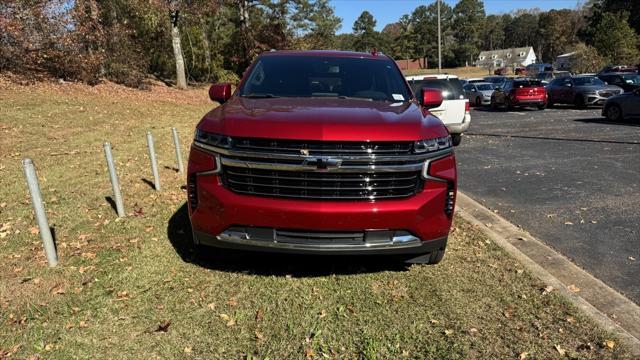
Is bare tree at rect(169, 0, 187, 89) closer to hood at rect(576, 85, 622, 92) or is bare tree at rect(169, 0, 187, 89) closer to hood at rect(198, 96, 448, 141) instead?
hood at rect(576, 85, 622, 92)

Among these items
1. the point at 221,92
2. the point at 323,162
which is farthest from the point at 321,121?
the point at 221,92

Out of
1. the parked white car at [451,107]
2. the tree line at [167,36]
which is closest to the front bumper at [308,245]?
the parked white car at [451,107]

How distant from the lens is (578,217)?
5.77 metres

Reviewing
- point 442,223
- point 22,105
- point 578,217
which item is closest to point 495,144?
point 578,217

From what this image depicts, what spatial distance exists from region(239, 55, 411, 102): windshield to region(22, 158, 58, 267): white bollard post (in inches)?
73.2

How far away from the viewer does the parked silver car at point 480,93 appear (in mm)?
25078

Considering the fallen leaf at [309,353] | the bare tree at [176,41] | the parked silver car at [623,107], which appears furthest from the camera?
the bare tree at [176,41]

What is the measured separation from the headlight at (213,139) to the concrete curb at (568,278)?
268 centimetres

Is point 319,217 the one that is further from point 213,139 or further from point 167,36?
point 167,36

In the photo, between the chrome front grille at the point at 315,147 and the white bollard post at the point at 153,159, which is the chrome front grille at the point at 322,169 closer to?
the chrome front grille at the point at 315,147

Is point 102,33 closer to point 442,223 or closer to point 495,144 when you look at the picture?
point 495,144

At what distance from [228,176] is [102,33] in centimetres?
1692

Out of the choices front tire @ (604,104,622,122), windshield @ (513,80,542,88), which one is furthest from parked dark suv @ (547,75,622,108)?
front tire @ (604,104,622,122)

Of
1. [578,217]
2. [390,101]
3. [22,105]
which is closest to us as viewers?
[390,101]
